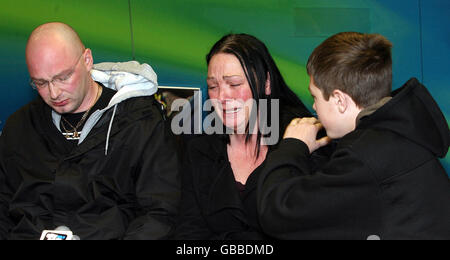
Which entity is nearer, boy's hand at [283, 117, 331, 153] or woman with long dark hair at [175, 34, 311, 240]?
boy's hand at [283, 117, 331, 153]

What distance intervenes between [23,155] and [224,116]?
0.86 m

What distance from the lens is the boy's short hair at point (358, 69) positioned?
1.65m

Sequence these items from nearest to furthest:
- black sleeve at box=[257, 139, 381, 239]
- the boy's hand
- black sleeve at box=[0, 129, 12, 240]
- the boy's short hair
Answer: black sleeve at box=[257, 139, 381, 239], the boy's short hair, the boy's hand, black sleeve at box=[0, 129, 12, 240]

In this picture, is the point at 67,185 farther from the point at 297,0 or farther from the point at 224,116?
the point at 297,0

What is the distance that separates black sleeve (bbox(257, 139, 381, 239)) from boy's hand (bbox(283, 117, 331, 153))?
0.76 ft

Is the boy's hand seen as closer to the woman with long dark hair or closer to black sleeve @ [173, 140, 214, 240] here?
the woman with long dark hair

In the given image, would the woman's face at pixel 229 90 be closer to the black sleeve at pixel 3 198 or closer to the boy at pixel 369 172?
the boy at pixel 369 172

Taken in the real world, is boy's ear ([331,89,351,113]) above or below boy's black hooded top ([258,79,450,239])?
above

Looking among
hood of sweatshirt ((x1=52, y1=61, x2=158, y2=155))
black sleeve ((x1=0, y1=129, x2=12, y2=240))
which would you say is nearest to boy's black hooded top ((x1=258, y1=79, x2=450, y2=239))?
hood of sweatshirt ((x1=52, y1=61, x2=158, y2=155))

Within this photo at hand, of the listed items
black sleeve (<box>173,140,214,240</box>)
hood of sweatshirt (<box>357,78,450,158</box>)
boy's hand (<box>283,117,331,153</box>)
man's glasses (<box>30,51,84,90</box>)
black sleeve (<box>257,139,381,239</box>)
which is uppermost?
man's glasses (<box>30,51,84,90</box>)

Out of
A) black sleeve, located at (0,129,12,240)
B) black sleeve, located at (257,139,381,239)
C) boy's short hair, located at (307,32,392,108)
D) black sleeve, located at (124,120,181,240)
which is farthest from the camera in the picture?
black sleeve, located at (0,129,12,240)

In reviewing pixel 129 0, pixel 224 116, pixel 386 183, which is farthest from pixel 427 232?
pixel 129 0

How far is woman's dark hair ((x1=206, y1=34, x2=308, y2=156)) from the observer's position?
208cm

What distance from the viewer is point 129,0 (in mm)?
2916
